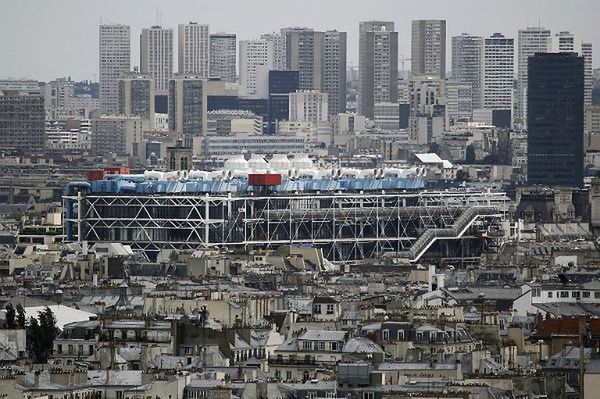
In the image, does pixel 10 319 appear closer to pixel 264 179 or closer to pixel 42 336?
pixel 42 336

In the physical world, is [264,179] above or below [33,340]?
below

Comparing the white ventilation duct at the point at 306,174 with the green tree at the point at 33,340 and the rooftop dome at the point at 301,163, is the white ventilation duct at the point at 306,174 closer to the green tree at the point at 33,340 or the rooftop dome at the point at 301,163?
the rooftop dome at the point at 301,163

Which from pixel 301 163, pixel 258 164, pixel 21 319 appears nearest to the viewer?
pixel 21 319

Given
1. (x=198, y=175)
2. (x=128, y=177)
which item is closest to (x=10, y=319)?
(x=128, y=177)

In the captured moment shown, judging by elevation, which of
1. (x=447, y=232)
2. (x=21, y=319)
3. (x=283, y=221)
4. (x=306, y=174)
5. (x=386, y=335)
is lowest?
(x=447, y=232)

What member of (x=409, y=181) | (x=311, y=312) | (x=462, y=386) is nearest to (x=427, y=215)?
(x=409, y=181)
